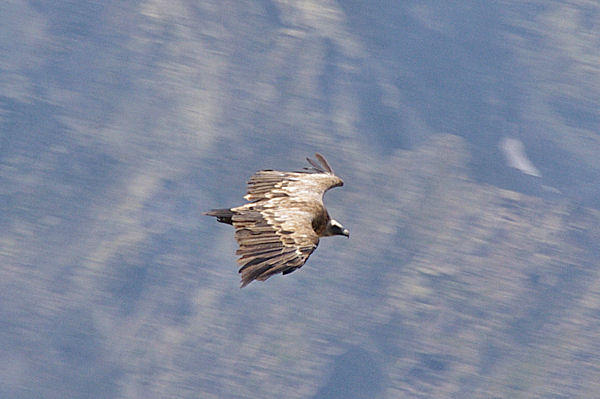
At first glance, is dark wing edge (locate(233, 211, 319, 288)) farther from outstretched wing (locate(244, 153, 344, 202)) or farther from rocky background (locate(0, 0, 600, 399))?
rocky background (locate(0, 0, 600, 399))

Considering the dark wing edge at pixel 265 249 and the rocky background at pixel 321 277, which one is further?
the rocky background at pixel 321 277

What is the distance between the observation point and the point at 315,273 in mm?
181750

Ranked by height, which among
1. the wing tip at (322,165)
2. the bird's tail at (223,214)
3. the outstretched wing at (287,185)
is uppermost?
the bird's tail at (223,214)

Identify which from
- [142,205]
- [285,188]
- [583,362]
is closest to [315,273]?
[142,205]

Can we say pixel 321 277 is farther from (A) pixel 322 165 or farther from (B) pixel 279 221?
(B) pixel 279 221

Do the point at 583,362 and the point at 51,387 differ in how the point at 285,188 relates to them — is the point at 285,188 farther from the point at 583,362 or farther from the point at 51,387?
the point at 51,387

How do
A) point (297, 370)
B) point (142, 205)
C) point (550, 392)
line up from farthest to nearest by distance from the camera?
point (142, 205) → point (297, 370) → point (550, 392)

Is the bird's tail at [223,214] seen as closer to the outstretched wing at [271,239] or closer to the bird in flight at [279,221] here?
the bird in flight at [279,221]

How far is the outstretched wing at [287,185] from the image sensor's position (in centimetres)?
2928

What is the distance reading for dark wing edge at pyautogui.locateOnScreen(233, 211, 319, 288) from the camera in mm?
23109

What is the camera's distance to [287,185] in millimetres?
30219

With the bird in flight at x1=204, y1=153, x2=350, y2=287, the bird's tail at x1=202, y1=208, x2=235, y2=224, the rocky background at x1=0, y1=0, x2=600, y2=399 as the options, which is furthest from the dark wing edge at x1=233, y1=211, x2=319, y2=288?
the rocky background at x1=0, y1=0, x2=600, y2=399

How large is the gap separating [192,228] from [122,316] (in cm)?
1938

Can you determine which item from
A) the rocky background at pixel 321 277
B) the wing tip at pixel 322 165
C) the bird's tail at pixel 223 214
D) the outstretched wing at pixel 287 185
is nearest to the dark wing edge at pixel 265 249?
the bird's tail at pixel 223 214
